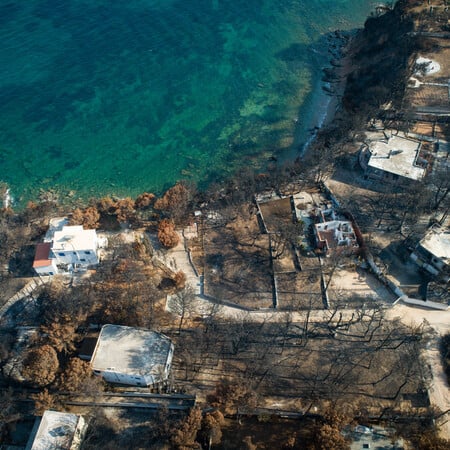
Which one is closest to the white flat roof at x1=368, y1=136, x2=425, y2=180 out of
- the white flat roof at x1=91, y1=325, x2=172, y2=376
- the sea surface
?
the sea surface

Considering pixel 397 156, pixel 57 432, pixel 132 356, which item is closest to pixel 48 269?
pixel 132 356

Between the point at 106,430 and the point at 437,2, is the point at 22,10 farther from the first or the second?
the point at 106,430

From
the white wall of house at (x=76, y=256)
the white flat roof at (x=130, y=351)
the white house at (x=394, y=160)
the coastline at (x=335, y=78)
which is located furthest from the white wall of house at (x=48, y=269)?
the white house at (x=394, y=160)

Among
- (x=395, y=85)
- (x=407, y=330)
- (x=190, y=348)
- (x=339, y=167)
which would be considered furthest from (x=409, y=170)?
(x=190, y=348)

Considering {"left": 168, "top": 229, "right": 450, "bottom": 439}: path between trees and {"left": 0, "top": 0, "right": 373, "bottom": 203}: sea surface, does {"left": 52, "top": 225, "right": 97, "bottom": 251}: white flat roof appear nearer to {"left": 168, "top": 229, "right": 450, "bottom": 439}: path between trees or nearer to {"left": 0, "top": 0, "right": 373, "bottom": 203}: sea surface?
{"left": 168, "top": 229, "right": 450, "bottom": 439}: path between trees

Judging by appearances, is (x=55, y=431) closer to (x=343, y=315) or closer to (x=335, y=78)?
(x=343, y=315)

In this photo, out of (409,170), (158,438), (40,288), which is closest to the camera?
(158,438)

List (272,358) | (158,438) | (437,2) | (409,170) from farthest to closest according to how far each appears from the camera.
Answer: (437,2) → (409,170) → (272,358) → (158,438)
